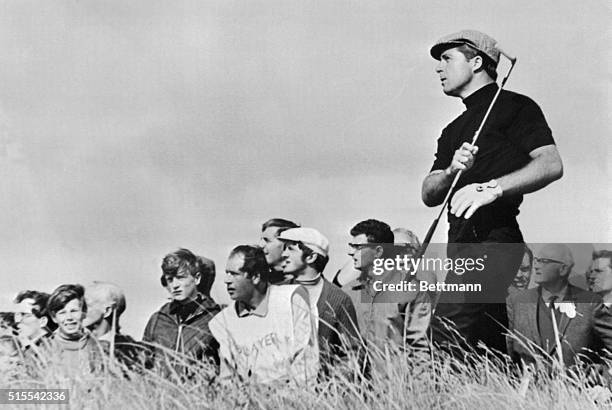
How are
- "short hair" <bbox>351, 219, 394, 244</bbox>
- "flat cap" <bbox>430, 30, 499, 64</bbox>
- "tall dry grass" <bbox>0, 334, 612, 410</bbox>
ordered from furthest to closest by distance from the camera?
1. "flat cap" <bbox>430, 30, 499, 64</bbox>
2. "short hair" <bbox>351, 219, 394, 244</bbox>
3. "tall dry grass" <bbox>0, 334, 612, 410</bbox>

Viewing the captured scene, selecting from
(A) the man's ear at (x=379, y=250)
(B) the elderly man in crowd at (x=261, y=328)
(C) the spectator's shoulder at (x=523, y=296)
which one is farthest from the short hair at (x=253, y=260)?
(C) the spectator's shoulder at (x=523, y=296)

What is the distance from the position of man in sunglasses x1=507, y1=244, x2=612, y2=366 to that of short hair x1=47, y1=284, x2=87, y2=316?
175cm

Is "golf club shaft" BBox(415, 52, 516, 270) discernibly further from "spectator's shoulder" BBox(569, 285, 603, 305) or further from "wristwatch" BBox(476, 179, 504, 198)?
"spectator's shoulder" BBox(569, 285, 603, 305)

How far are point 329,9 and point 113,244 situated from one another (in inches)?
52.2

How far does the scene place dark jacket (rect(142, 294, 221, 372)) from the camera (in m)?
3.61

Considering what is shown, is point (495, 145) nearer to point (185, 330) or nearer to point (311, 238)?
point (311, 238)

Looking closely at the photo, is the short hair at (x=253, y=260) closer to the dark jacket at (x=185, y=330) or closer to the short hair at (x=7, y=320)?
the dark jacket at (x=185, y=330)

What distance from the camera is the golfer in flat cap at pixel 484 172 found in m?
3.69

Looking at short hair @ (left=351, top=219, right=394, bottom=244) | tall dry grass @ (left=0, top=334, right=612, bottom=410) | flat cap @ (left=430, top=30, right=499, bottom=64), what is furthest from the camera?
flat cap @ (left=430, top=30, right=499, bottom=64)

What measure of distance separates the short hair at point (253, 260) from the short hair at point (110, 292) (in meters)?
0.47

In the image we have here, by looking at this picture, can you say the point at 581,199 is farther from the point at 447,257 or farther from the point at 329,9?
the point at 329,9

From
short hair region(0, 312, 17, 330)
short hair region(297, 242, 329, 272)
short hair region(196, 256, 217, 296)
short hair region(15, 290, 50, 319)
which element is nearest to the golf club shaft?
short hair region(297, 242, 329, 272)

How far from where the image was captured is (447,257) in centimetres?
368

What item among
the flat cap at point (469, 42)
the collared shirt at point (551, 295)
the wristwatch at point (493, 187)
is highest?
the flat cap at point (469, 42)
